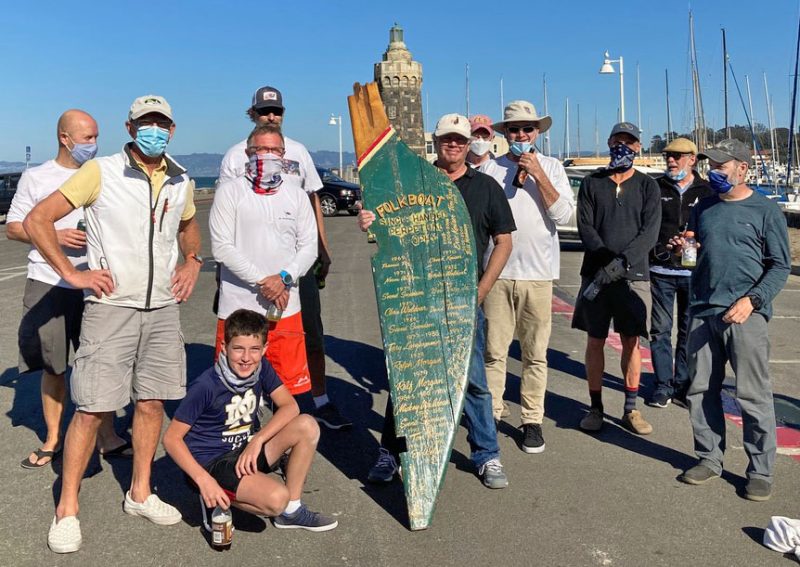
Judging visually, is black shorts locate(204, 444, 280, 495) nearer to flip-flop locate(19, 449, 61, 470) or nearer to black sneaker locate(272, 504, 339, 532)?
black sneaker locate(272, 504, 339, 532)

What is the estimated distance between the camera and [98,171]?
399cm

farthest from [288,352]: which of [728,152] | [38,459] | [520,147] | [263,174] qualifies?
[728,152]

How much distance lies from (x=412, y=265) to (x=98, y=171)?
1597 mm

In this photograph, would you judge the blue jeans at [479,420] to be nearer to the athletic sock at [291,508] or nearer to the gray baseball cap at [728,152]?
the athletic sock at [291,508]

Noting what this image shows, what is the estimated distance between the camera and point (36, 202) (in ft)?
15.8

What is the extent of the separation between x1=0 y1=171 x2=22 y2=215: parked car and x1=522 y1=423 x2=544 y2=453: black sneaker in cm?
2820

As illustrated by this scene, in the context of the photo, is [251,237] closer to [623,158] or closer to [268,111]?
[268,111]

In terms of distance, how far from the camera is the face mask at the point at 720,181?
177 inches

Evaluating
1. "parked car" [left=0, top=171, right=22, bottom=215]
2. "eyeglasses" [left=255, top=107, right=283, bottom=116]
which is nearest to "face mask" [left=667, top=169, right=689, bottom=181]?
"eyeglasses" [left=255, top=107, right=283, bottom=116]

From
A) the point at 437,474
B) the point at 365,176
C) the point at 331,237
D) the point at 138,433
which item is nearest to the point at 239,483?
the point at 138,433

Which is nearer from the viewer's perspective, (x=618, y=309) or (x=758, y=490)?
(x=758, y=490)

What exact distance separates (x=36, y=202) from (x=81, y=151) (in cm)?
39

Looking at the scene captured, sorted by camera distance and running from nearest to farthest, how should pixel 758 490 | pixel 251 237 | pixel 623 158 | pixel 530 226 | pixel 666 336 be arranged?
pixel 758 490 → pixel 251 237 → pixel 530 226 → pixel 623 158 → pixel 666 336

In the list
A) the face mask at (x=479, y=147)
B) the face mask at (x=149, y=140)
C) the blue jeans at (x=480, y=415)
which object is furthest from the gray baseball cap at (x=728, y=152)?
the face mask at (x=149, y=140)
